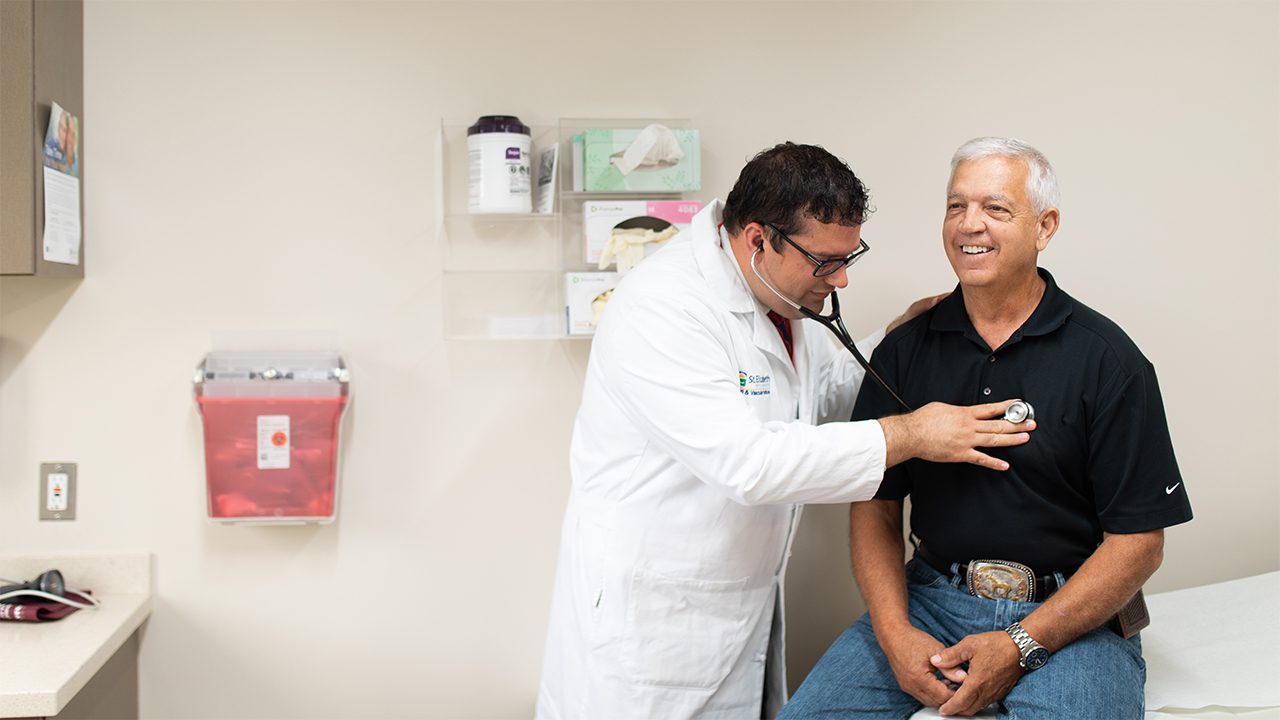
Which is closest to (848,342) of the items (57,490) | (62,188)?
(62,188)

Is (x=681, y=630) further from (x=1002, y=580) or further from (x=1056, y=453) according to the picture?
(x=1056, y=453)

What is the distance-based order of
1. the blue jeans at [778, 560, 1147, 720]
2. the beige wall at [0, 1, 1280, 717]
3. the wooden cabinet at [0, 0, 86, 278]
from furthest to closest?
the beige wall at [0, 1, 1280, 717] < the wooden cabinet at [0, 0, 86, 278] < the blue jeans at [778, 560, 1147, 720]

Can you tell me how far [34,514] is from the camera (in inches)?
78.4

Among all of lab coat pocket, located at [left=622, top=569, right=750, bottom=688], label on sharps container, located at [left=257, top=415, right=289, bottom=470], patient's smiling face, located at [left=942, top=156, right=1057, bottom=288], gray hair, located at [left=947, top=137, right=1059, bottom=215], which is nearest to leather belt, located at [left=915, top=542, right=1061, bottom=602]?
lab coat pocket, located at [left=622, top=569, right=750, bottom=688]

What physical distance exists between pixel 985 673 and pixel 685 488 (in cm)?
55

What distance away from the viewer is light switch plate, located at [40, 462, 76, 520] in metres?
1.98

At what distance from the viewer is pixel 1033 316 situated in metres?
1.62

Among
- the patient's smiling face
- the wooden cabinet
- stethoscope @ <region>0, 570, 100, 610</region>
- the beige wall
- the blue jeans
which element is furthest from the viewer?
the beige wall

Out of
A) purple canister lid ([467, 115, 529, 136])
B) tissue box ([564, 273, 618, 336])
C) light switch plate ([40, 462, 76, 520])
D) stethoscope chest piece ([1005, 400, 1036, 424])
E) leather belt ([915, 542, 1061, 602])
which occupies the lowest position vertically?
leather belt ([915, 542, 1061, 602])

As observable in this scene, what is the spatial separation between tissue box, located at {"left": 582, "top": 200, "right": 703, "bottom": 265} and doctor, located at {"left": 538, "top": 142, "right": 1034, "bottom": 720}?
211 mm

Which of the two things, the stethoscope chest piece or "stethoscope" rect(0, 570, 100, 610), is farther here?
"stethoscope" rect(0, 570, 100, 610)

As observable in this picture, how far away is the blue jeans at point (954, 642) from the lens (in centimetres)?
146

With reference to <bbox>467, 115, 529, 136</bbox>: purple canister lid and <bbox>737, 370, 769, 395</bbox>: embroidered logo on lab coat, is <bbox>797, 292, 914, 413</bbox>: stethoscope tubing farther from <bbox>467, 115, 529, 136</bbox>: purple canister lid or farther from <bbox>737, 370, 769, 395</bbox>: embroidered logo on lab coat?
<bbox>467, 115, 529, 136</bbox>: purple canister lid

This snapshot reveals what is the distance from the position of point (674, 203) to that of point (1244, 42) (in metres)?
1.33
